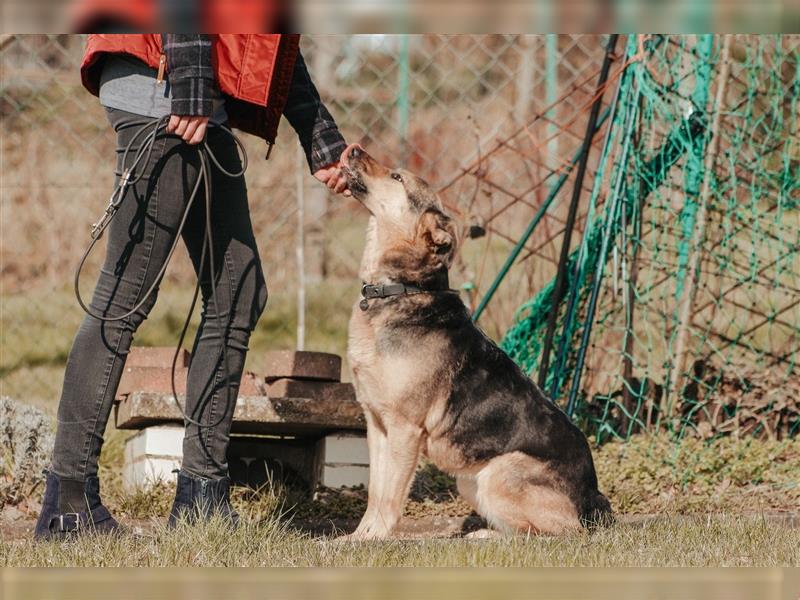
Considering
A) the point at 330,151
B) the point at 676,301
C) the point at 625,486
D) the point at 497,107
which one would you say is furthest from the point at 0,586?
the point at 497,107

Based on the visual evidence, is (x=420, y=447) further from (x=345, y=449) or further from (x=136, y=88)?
(x=136, y=88)

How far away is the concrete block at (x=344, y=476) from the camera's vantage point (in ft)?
16.1

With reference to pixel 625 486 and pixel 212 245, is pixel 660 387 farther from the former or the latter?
pixel 212 245

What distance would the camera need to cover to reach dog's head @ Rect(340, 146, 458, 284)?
4292 millimetres

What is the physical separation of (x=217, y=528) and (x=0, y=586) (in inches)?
34.3

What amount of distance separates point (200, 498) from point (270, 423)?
1.00 metres

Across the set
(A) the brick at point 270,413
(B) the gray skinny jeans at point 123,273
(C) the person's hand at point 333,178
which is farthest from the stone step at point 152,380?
(B) the gray skinny jeans at point 123,273

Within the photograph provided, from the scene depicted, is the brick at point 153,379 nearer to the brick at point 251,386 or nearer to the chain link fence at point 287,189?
the brick at point 251,386

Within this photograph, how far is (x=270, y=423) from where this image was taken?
468 cm

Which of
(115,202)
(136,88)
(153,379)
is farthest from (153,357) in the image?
(136,88)

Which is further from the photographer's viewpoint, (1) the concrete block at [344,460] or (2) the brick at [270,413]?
(1) the concrete block at [344,460]

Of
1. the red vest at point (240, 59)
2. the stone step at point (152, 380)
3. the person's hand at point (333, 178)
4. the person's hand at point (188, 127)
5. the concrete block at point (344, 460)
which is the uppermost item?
the red vest at point (240, 59)

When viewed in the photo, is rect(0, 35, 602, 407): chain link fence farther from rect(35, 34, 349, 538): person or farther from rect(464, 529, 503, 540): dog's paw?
rect(35, 34, 349, 538): person

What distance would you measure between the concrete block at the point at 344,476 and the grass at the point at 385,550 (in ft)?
4.20
